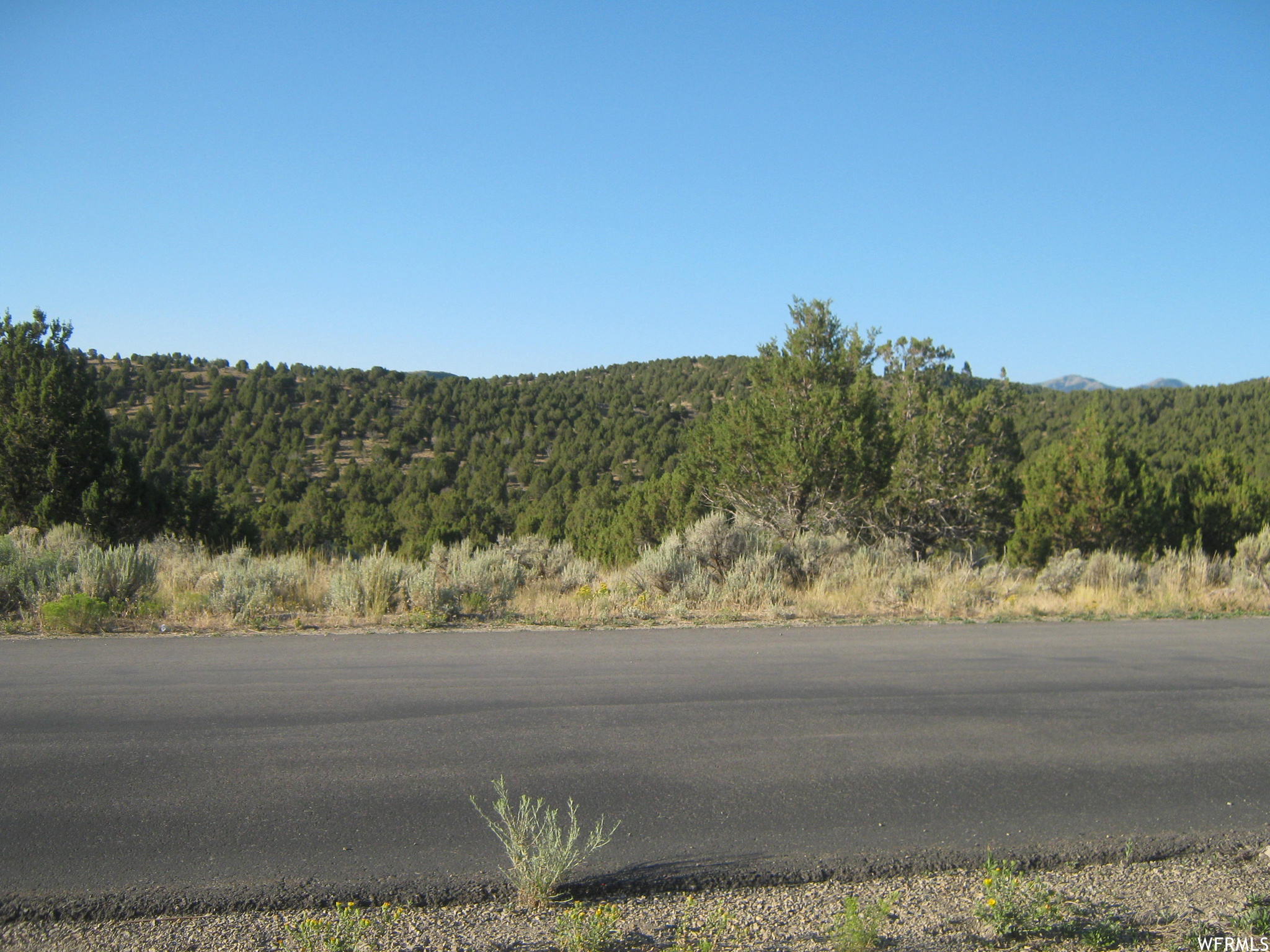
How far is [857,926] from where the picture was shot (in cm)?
303

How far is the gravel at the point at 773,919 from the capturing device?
304 centimetres

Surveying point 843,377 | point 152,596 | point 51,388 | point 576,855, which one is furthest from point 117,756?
point 843,377

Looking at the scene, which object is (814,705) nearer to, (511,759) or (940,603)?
(511,759)

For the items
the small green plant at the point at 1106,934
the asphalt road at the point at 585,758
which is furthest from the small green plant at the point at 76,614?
the small green plant at the point at 1106,934

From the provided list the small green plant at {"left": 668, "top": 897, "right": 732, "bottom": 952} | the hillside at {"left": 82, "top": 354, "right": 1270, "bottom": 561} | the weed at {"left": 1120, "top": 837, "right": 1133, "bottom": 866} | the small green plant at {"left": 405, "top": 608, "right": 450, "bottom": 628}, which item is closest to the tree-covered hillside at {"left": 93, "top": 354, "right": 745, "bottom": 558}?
the hillside at {"left": 82, "top": 354, "right": 1270, "bottom": 561}

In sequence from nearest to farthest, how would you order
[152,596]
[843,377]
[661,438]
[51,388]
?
[152,596]
[51,388]
[843,377]
[661,438]

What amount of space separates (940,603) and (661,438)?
44.2m

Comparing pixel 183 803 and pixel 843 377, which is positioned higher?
pixel 843 377

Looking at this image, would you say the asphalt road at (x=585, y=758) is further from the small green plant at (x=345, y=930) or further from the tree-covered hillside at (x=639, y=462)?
the tree-covered hillside at (x=639, y=462)

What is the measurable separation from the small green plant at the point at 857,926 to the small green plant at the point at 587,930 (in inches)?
31.3

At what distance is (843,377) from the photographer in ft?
76.0

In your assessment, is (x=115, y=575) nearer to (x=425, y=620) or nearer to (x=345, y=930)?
(x=425, y=620)

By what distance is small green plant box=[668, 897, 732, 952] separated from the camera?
3018mm

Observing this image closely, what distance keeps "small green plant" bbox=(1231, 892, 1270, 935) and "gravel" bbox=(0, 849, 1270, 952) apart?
2.1 inches
